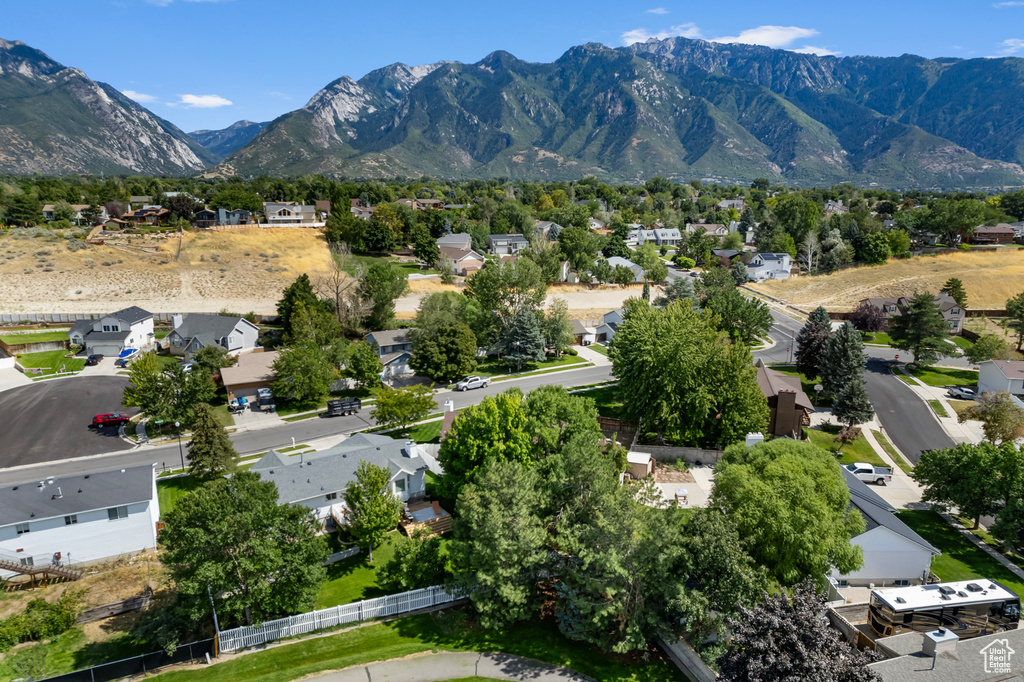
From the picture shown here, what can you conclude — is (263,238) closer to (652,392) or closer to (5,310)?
(5,310)

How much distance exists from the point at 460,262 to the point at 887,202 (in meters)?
128

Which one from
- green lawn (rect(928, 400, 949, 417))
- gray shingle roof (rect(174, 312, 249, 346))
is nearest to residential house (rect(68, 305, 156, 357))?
gray shingle roof (rect(174, 312, 249, 346))

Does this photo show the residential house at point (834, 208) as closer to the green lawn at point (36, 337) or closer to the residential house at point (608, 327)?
the residential house at point (608, 327)

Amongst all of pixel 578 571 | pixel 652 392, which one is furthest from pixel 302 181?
pixel 578 571

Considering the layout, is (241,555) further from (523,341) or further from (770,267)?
(770,267)

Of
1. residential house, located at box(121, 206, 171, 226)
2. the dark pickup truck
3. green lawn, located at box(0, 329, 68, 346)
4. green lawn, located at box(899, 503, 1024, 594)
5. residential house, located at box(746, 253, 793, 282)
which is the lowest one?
green lawn, located at box(899, 503, 1024, 594)

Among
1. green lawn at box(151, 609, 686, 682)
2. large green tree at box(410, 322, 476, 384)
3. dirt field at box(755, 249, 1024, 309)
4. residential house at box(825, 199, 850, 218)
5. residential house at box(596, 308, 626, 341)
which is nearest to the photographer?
green lawn at box(151, 609, 686, 682)

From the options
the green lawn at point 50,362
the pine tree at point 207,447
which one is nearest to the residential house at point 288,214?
the green lawn at point 50,362

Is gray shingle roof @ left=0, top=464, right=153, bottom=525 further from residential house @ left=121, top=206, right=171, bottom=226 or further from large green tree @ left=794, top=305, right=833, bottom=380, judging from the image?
residential house @ left=121, top=206, right=171, bottom=226

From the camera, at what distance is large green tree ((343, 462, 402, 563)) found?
Answer: 2700 cm

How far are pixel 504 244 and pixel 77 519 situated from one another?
9391 centimetres

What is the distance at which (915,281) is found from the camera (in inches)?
3543

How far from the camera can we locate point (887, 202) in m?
155

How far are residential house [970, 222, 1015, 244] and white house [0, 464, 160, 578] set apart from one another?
14127 centimetres
